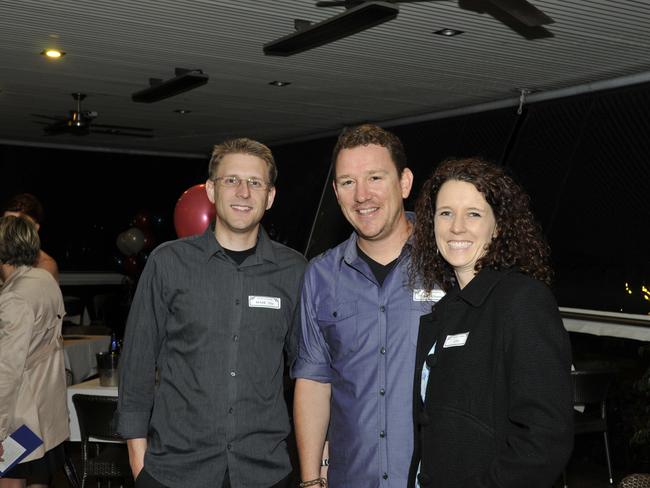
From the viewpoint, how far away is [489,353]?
67.2 inches

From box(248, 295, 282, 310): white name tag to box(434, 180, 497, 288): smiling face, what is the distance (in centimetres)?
85

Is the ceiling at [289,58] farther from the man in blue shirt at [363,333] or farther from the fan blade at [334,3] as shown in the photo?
the man in blue shirt at [363,333]

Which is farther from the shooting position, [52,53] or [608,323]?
[608,323]

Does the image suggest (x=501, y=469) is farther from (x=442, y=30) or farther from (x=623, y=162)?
(x=623, y=162)

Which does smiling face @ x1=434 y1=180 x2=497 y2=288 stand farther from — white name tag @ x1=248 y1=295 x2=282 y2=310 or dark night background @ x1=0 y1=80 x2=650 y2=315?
dark night background @ x1=0 y1=80 x2=650 y2=315

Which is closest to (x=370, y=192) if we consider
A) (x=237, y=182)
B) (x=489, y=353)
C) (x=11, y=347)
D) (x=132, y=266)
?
(x=237, y=182)

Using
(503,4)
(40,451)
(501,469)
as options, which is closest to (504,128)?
(503,4)

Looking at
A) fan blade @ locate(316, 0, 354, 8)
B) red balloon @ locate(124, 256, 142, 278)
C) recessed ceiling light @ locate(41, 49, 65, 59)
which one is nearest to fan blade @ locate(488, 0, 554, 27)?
fan blade @ locate(316, 0, 354, 8)

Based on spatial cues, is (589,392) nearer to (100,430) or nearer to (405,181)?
(100,430)

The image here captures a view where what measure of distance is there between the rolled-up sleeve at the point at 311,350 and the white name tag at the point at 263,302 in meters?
0.11

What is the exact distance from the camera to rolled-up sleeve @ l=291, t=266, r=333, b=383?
2.53 m

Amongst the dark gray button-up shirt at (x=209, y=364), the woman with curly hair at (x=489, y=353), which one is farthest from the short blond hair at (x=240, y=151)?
the woman with curly hair at (x=489, y=353)

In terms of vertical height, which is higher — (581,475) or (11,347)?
(11,347)

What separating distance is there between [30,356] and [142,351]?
5.17 feet
